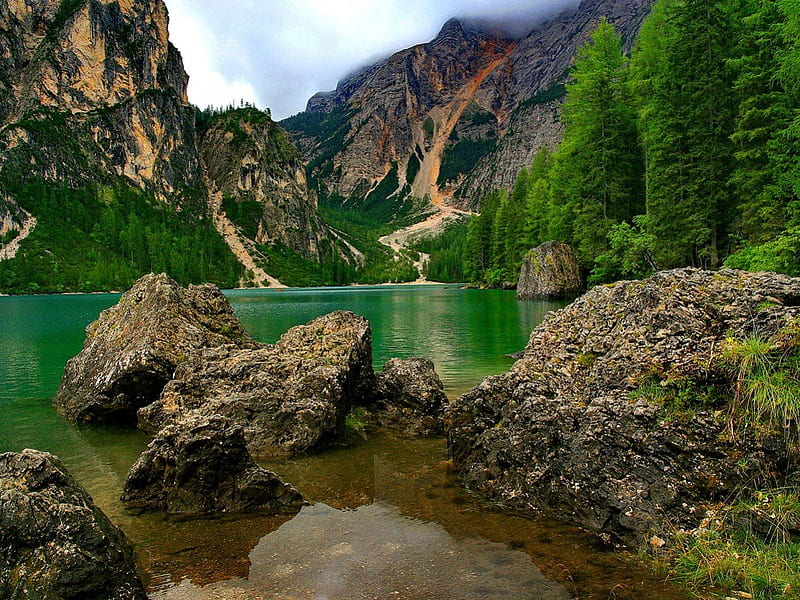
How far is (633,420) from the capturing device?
6633 mm

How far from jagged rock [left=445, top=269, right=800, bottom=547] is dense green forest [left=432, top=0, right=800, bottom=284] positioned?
1435 cm

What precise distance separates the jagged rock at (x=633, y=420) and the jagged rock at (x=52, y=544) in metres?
4.86

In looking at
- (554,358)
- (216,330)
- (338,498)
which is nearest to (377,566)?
(338,498)

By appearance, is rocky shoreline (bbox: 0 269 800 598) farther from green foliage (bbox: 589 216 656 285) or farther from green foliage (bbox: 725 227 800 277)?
green foliage (bbox: 589 216 656 285)

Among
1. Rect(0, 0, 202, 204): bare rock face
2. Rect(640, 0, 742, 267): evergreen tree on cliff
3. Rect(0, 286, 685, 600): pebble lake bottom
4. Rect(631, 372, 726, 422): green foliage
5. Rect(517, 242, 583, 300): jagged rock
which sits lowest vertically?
Rect(0, 286, 685, 600): pebble lake bottom

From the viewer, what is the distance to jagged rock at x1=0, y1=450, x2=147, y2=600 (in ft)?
14.5

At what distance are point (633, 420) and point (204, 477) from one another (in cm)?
596

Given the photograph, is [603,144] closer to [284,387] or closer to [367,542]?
[284,387]

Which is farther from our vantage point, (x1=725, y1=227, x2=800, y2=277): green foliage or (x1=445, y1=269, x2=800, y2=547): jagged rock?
(x1=725, y1=227, x2=800, y2=277): green foliage

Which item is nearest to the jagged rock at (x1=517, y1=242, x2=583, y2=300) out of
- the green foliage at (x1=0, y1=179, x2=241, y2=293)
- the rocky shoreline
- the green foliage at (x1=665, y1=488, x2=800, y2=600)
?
the rocky shoreline

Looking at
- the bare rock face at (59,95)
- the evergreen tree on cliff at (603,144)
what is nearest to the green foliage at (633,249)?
the evergreen tree on cliff at (603,144)

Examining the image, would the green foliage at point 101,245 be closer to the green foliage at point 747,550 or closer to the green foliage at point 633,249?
the green foliage at point 633,249

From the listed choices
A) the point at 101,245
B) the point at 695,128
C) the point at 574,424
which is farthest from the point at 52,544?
the point at 101,245

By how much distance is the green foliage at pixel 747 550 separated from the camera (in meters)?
4.74
